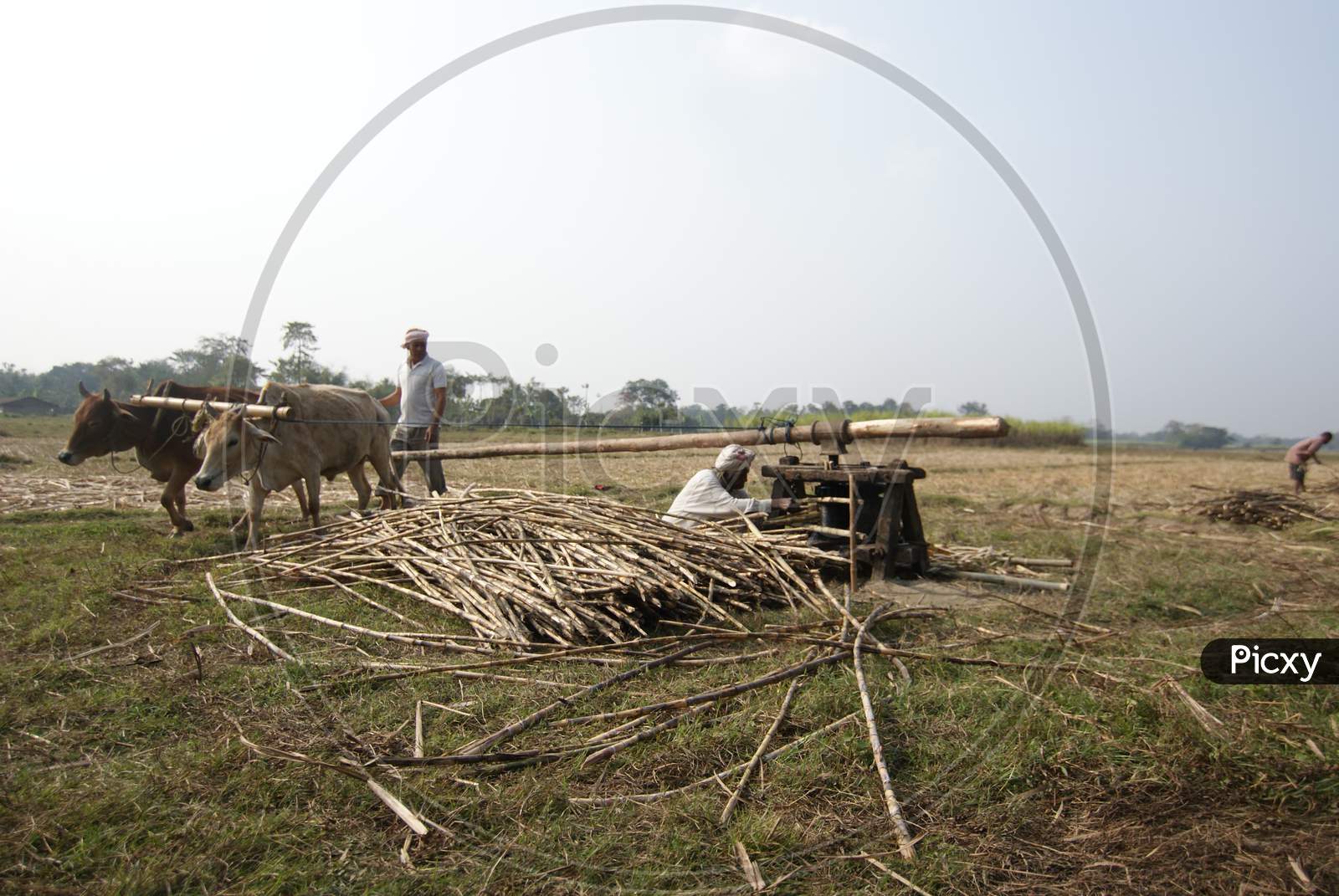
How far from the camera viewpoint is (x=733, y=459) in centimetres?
691

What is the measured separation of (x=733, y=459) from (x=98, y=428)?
704 centimetres

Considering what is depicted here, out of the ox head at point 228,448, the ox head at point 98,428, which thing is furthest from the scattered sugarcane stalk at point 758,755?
the ox head at point 98,428

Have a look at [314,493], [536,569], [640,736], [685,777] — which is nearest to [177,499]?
[314,493]


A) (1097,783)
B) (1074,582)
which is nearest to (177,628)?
(1097,783)

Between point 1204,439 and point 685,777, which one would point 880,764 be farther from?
point 1204,439

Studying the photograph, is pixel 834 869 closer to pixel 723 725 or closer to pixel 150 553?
pixel 723 725

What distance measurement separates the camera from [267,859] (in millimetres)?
2430

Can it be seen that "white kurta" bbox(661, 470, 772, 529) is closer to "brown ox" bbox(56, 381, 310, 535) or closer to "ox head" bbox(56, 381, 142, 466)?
"brown ox" bbox(56, 381, 310, 535)

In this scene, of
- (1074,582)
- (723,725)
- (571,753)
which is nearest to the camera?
(571,753)

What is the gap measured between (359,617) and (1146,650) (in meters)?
5.02

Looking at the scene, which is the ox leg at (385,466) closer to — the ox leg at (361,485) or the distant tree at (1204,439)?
the ox leg at (361,485)

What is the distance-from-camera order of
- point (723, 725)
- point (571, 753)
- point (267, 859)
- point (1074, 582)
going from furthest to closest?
point (1074, 582), point (723, 725), point (571, 753), point (267, 859)

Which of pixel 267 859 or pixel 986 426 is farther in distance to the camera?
pixel 986 426

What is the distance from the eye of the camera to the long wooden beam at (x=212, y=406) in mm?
6500
